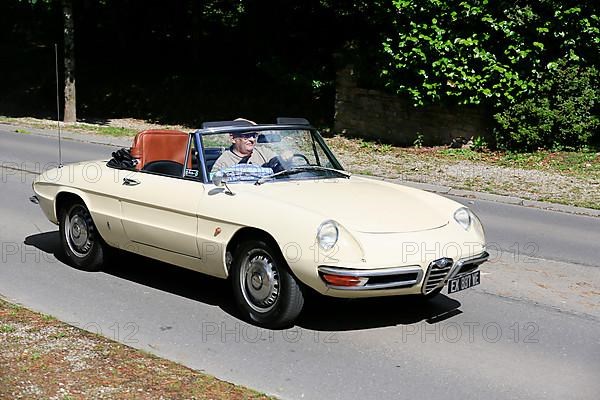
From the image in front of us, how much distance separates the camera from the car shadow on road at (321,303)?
7016 millimetres

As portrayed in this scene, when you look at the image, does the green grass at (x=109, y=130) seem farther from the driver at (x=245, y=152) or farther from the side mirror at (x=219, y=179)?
the side mirror at (x=219, y=179)

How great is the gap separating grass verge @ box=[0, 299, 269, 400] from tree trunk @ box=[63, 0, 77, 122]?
68.3ft

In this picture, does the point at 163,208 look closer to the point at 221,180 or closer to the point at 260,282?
the point at 221,180

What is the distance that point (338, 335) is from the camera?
6656 millimetres

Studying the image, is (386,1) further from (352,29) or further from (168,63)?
(168,63)

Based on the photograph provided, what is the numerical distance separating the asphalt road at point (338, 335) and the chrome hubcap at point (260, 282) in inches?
8.2

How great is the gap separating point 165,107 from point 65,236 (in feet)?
70.5

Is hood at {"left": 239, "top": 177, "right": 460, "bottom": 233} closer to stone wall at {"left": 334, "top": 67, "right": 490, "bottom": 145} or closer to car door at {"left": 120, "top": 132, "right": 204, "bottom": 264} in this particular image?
car door at {"left": 120, "top": 132, "right": 204, "bottom": 264}

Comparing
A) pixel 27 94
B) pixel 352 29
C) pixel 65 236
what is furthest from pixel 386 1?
pixel 27 94

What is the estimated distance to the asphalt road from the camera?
18.7 feet

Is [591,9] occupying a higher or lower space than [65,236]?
higher

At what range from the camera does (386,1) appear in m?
21.0

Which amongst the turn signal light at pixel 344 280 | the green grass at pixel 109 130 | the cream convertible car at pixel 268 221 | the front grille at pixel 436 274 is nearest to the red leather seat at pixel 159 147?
the cream convertible car at pixel 268 221

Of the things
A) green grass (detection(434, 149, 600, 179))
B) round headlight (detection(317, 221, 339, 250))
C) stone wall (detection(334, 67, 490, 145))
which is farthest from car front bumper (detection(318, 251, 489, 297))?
stone wall (detection(334, 67, 490, 145))
